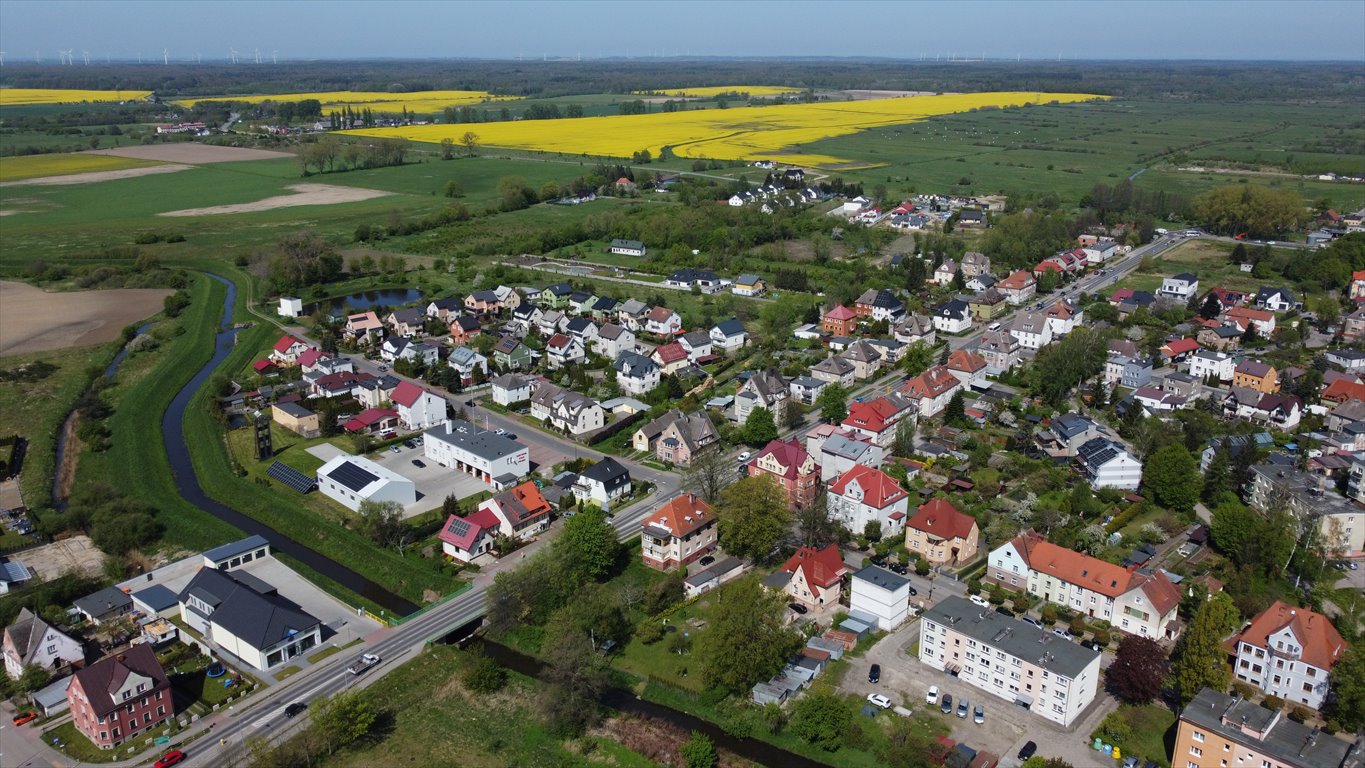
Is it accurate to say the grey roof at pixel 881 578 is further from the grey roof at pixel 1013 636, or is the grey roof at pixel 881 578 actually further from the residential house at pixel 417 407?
the residential house at pixel 417 407

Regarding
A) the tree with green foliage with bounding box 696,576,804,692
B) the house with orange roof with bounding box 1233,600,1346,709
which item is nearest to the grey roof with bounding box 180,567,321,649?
the tree with green foliage with bounding box 696,576,804,692

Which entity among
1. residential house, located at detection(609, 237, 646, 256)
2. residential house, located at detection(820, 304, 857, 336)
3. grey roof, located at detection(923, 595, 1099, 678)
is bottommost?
grey roof, located at detection(923, 595, 1099, 678)

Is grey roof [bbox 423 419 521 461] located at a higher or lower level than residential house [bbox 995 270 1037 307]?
lower

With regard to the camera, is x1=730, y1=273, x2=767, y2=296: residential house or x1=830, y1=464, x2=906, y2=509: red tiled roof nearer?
x1=830, y1=464, x2=906, y2=509: red tiled roof

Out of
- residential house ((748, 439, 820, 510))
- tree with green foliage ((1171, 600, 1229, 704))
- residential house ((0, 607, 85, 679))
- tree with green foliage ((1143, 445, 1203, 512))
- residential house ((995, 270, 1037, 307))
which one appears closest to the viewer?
tree with green foliage ((1171, 600, 1229, 704))

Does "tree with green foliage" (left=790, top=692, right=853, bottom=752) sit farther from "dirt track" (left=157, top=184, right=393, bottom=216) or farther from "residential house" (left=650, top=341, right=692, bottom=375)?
"dirt track" (left=157, top=184, right=393, bottom=216)

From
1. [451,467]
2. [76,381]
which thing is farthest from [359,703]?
[76,381]

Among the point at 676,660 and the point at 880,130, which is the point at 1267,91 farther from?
the point at 676,660

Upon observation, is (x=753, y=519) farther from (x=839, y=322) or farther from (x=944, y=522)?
(x=839, y=322)
